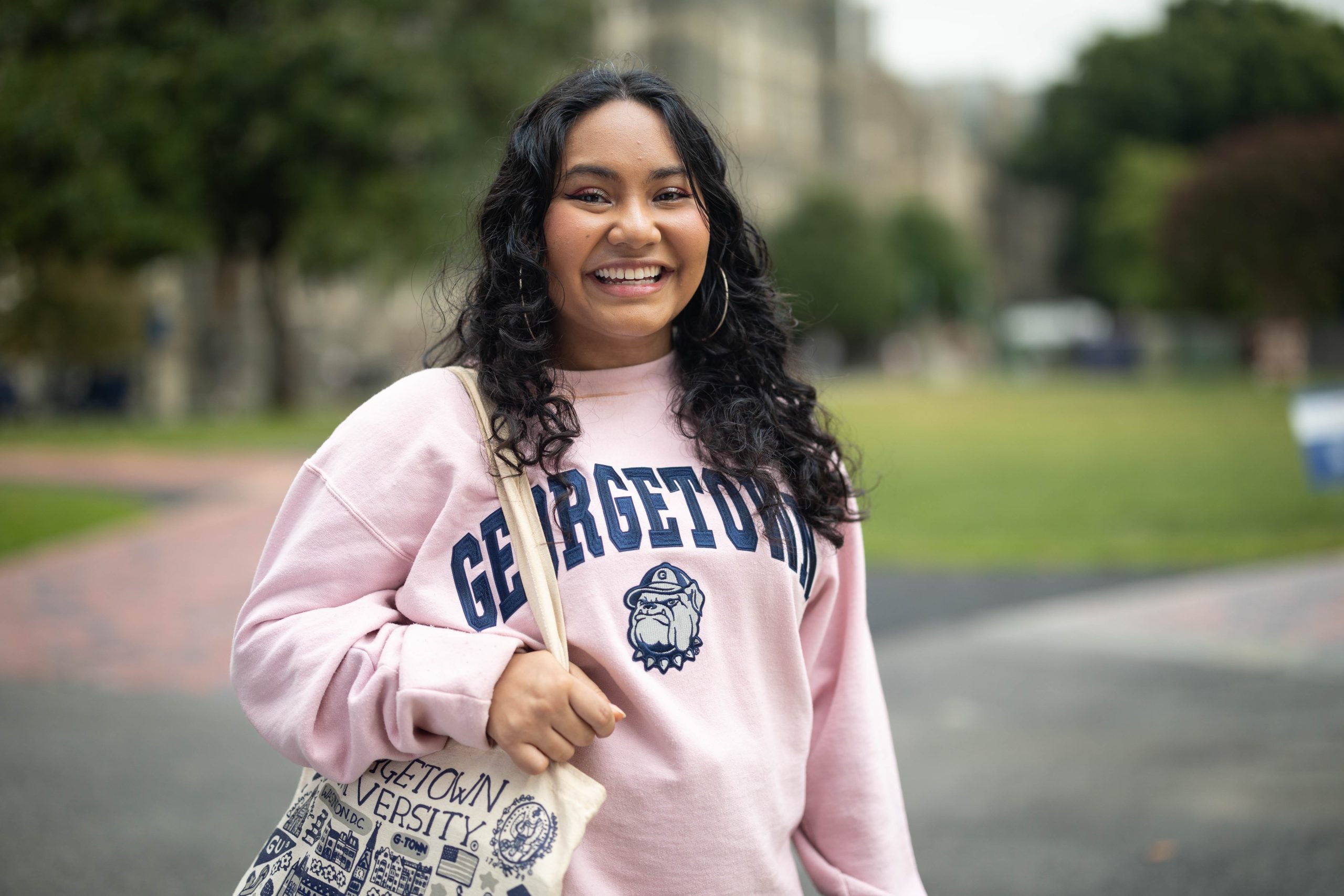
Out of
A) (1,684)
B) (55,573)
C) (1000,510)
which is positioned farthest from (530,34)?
(1,684)

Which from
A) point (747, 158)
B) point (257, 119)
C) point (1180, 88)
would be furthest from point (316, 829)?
point (747, 158)

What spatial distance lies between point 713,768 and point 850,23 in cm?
8758

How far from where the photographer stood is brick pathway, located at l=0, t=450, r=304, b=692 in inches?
255

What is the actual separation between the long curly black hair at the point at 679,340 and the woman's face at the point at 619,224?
0.07 feet

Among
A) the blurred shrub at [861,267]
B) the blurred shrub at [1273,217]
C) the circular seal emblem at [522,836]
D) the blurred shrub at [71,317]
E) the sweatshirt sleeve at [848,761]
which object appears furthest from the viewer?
the blurred shrub at [861,267]

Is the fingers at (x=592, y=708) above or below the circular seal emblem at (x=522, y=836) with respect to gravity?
above

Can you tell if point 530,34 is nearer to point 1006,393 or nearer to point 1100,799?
point 1006,393

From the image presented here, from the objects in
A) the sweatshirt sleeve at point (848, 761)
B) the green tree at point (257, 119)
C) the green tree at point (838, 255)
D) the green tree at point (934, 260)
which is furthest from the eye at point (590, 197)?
the green tree at point (934, 260)

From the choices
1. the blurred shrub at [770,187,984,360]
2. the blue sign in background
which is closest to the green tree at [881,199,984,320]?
the blurred shrub at [770,187,984,360]

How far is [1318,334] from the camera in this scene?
45.7 meters

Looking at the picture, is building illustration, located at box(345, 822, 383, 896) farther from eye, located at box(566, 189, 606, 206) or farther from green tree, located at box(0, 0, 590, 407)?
green tree, located at box(0, 0, 590, 407)

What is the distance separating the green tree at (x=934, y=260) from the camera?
72.6 m

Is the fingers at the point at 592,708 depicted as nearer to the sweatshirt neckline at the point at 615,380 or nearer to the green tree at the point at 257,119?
the sweatshirt neckline at the point at 615,380

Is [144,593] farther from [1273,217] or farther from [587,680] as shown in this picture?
[1273,217]
